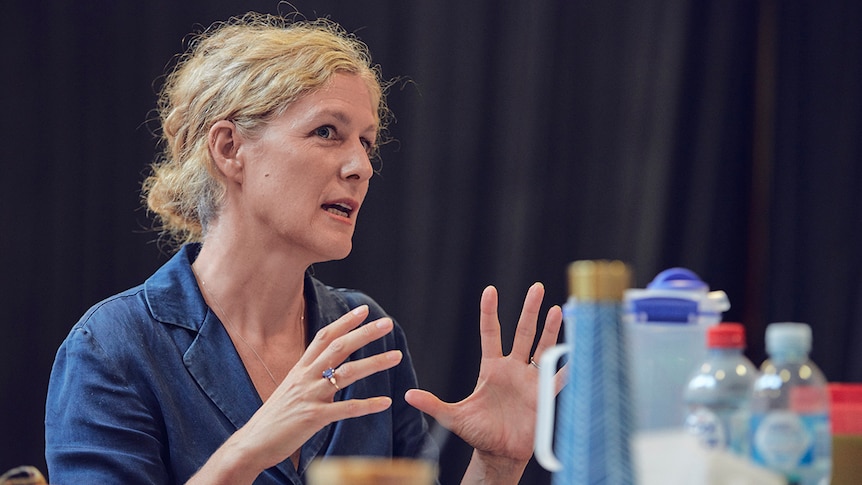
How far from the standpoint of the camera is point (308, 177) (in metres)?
1.78

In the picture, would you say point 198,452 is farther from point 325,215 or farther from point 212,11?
point 212,11

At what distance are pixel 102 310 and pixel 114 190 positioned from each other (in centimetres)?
95

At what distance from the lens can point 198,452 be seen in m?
1.59

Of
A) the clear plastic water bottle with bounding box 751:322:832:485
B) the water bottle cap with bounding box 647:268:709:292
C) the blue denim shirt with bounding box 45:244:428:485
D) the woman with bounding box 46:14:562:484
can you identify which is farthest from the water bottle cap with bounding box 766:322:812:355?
the blue denim shirt with bounding box 45:244:428:485

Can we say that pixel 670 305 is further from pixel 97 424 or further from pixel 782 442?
pixel 97 424

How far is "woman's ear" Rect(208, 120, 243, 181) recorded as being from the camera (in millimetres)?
1845

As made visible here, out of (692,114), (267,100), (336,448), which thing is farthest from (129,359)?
(692,114)

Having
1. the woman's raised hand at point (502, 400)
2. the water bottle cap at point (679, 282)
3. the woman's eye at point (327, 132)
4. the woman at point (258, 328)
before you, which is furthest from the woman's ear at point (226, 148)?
the water bottle cap at point (679, 282)

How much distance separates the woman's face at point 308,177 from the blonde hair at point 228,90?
0.12ft

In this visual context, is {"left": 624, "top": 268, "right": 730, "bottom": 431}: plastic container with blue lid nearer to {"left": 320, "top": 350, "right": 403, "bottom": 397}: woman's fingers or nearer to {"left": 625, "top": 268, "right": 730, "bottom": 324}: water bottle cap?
{"left": 625, "top": 268, "right": 730, "bottom": 324}: water bottle cap

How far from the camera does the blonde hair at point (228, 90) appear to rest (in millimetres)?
1819

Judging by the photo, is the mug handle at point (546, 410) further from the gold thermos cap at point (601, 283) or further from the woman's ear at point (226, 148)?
the woman's ear at point (226, 148)

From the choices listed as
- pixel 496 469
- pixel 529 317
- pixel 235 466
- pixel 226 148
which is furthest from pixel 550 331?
pixel 226 148

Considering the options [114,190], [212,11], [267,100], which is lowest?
[114,190]
